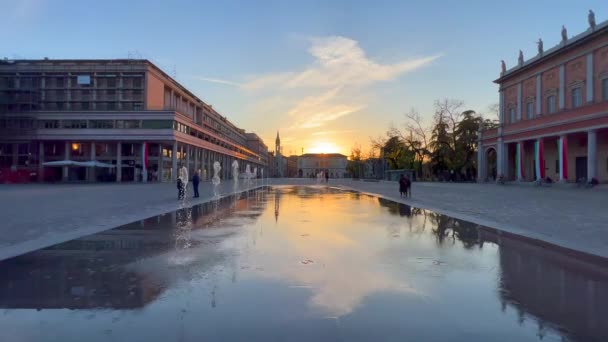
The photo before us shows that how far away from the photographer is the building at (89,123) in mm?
61094

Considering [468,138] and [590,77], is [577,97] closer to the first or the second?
[590,77]

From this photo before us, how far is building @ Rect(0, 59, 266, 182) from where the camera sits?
200ft

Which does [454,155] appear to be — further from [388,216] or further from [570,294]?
[570,294]

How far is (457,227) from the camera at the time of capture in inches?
480

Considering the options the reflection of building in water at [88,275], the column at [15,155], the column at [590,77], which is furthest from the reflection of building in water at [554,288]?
the column at [15,155]

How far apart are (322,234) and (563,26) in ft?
160

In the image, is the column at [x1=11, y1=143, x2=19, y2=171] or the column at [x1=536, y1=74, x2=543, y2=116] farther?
the column at [x1=11, y1=143, x2=19, y2=171]

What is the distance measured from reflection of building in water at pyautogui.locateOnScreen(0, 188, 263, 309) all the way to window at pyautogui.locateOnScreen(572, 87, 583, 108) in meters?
47.8

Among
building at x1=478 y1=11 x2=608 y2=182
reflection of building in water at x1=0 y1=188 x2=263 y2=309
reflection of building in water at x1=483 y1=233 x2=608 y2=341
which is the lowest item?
reflection of building in water at x1=0 y1=188 x2=263 y2=309

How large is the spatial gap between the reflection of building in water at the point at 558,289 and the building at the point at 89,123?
5900cm

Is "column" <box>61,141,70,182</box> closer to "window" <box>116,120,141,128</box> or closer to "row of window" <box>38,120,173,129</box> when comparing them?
"row of window" <box>38,120,173,129</box>

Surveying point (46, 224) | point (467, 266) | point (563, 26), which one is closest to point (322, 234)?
point (467, 266)

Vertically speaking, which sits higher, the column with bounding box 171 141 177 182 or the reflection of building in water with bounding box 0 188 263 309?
the column with bounding box 171 141 177 182

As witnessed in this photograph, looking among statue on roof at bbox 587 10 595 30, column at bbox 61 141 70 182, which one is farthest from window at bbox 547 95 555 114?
column at bbox 61 141 70 182
